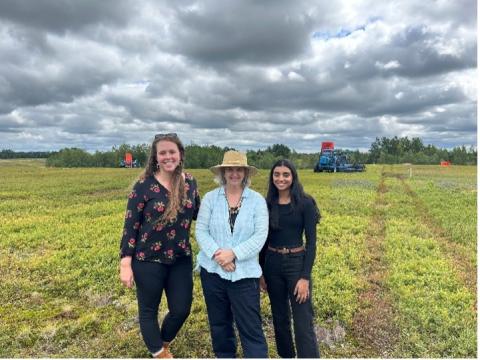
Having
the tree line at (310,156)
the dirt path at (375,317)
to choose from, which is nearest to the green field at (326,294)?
the dirt path at (375,317)

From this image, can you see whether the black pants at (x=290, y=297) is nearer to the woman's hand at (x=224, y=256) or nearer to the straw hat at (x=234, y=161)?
the woman's hand at (x=224, y=256)

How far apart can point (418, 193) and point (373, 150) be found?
9652cm

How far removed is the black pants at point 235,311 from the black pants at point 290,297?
0.24m

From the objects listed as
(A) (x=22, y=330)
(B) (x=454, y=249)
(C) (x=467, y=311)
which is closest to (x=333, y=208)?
(B) (x=454, y=249)

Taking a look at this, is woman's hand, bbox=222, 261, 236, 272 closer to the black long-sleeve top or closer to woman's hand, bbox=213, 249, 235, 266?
woman's hand, bbox=213, 249, 235, 266

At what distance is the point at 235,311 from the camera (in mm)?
3508

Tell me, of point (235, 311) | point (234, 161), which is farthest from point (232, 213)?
point (235, 311)

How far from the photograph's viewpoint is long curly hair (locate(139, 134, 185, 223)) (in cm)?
349

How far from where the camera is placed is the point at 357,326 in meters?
5.30

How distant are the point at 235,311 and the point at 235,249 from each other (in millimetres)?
539

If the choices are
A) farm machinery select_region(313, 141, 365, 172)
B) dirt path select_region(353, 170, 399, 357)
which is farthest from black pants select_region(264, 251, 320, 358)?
farm machinery select_region(313, 141, 365, 172)

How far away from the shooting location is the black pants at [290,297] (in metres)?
3.67

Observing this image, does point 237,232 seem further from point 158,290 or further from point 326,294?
point 326,294

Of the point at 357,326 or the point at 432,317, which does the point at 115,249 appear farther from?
the point at 432,317
